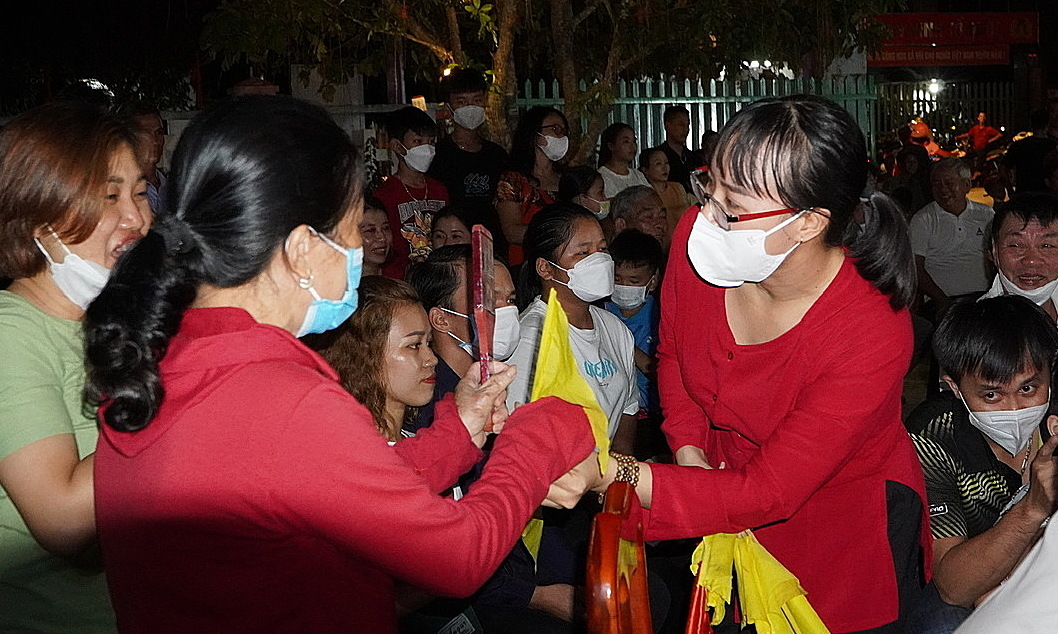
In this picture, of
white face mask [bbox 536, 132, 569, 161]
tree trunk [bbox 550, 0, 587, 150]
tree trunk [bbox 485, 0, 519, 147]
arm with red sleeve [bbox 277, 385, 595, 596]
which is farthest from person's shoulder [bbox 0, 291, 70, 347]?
Result: tree trunk [bbox 550, 0, 587, 150]

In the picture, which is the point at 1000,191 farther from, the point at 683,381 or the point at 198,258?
the point at 198,258

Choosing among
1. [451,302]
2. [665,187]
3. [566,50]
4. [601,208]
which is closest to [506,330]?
[451,302]

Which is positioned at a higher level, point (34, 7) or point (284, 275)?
point (34, 7)

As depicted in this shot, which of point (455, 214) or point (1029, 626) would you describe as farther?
point (455, 214)

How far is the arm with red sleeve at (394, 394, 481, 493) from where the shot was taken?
2.03 meters

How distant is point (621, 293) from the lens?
566cm

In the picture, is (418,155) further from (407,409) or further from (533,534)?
(533,534)

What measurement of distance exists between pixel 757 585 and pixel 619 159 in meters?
Result: 6.28

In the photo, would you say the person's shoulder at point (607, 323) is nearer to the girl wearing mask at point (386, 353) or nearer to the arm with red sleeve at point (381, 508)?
the girl wearing mask at point (386, 353)

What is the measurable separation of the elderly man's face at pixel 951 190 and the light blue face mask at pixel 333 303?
6765 millimetres

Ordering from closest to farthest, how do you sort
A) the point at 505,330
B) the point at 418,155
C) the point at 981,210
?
the point at 505,330 < the point at 418,155 < the point at 981,210

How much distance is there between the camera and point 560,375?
1.90m

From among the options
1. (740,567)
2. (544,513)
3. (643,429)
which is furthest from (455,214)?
(740,567)

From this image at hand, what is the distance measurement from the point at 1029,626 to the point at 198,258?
117 centimetres
